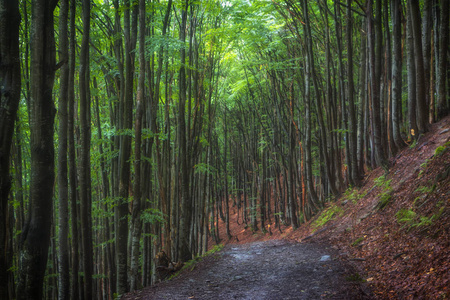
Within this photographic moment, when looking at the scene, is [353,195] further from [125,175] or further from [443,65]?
[125,175]

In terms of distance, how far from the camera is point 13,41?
3.88m

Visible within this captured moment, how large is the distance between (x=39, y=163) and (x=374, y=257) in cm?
482

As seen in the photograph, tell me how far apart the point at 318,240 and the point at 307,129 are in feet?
13.4

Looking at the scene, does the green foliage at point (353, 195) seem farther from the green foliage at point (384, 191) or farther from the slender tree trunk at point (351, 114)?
the green foliage at point (384, 191)

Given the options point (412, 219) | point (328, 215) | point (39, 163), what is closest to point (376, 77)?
point (328, 215)

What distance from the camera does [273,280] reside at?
5324mm

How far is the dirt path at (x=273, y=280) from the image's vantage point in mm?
4359

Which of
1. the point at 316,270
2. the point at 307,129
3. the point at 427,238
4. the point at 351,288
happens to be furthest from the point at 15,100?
the point at 307,129

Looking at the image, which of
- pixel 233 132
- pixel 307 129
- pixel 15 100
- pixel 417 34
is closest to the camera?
pixel 15 100

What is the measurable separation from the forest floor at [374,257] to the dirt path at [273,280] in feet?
0.05

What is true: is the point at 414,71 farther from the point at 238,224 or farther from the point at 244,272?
the point at 238,224

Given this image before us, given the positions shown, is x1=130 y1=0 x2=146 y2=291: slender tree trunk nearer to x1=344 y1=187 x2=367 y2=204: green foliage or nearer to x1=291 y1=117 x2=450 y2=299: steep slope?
x1=291 y1=117 x2=450 y2=299: steep slope

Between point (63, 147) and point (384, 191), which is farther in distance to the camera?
point (384, 191)

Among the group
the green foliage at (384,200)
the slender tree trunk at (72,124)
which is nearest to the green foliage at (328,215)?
the green foliage at (384,200)
